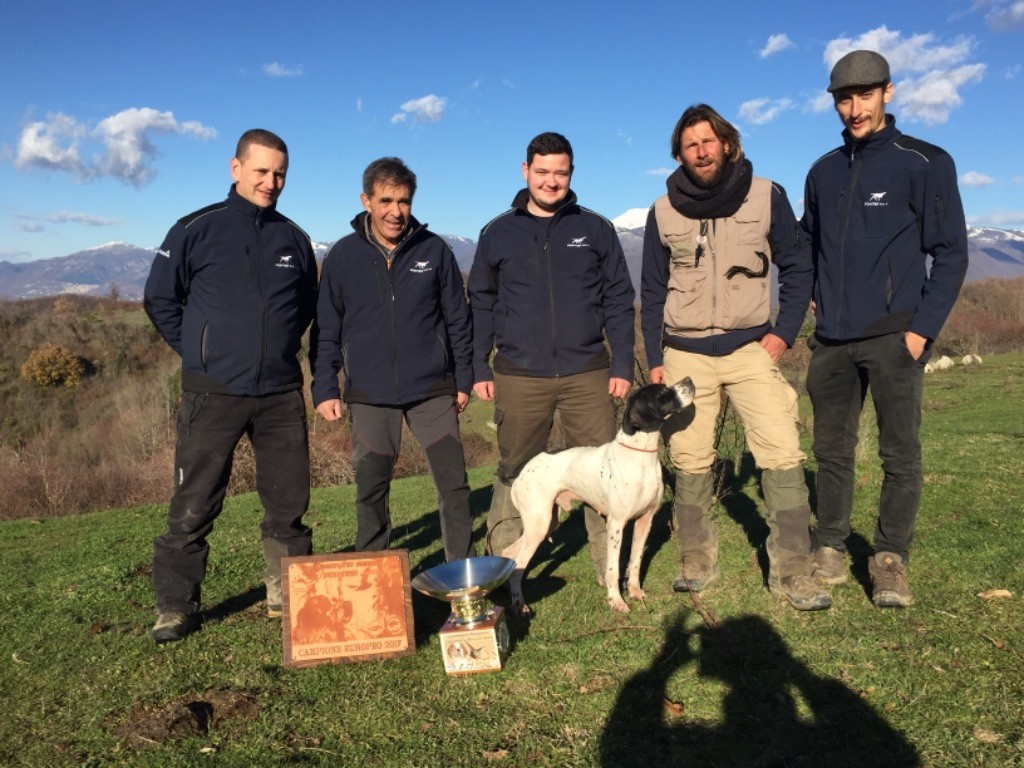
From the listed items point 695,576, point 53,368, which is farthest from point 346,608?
point 53,368

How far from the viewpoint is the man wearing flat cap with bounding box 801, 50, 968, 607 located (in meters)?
3.97

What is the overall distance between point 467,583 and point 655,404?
148cm

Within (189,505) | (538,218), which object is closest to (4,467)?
(189,505)

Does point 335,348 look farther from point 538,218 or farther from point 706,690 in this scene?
point 706,690

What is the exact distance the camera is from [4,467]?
62.7 feet

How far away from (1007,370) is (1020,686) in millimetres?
26496

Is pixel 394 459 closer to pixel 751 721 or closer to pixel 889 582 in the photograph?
pixel 751 721

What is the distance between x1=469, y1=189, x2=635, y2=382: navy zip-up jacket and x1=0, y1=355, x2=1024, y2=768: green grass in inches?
62.1

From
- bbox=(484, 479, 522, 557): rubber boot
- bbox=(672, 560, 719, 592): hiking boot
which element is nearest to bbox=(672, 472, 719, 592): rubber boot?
bbox=(672, 560, 719, 592): hiking boot

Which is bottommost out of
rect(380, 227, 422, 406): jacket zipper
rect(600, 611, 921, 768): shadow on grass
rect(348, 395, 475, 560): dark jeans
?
rect(600, 611, 921, 768): shadow on grass

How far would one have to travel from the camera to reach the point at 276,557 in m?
4.61

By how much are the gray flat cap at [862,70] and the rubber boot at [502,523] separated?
315cm

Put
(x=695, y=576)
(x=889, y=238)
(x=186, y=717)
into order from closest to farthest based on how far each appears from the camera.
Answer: (x=186, y=717), (x=889, y=238), (x=695, y=576)

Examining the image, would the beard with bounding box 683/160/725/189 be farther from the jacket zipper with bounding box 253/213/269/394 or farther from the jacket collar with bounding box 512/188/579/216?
the jacket zipper with bounding box 253/213/269/394
